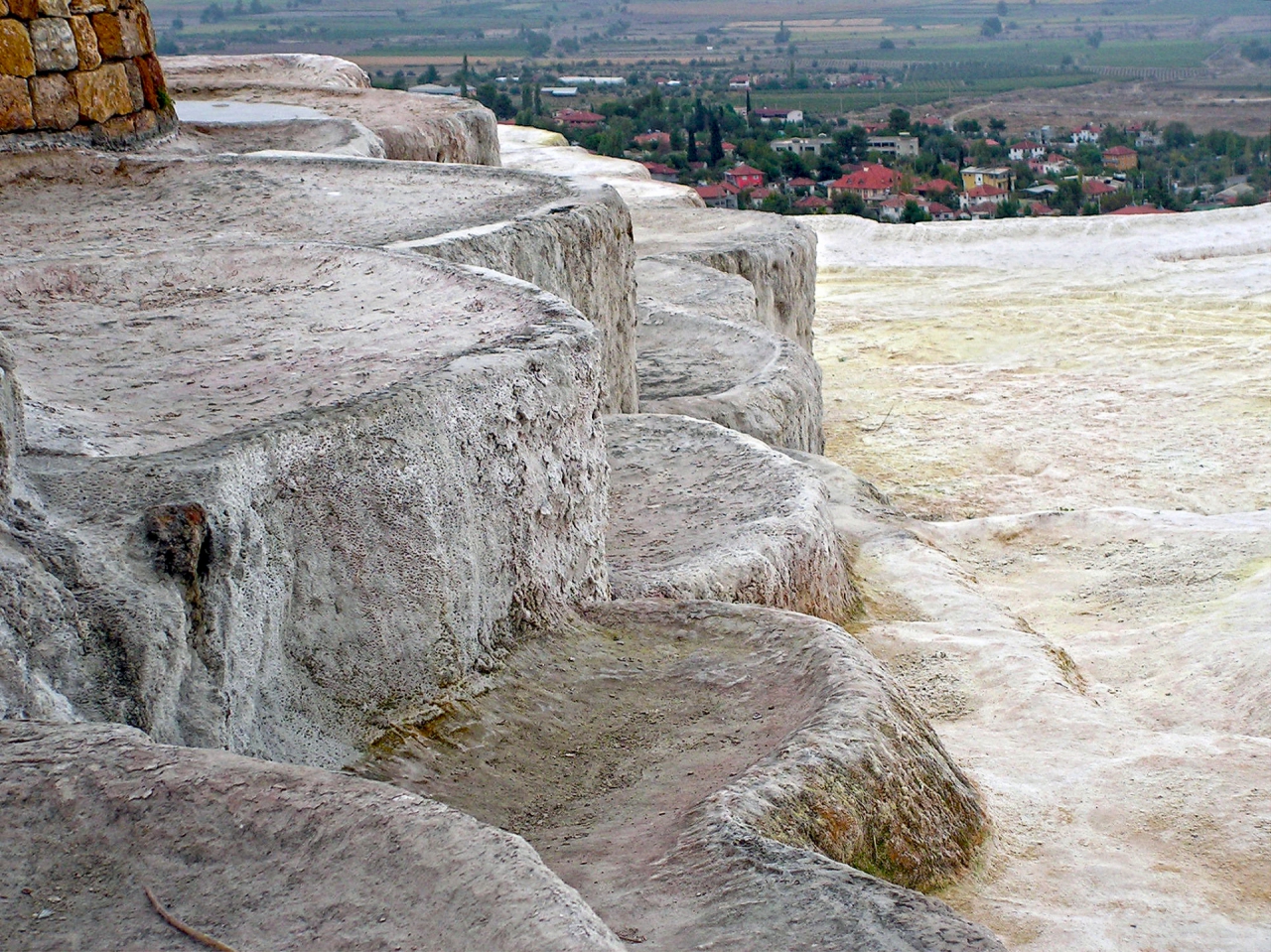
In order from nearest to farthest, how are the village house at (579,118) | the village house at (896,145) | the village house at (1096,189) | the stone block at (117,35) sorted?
the stone block at (117,35)
the village house at (1096,189)
the village house at (579,118)
the village house at (896,145)

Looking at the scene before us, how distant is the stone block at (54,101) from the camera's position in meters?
6.32

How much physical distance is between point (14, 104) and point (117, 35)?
755 mm

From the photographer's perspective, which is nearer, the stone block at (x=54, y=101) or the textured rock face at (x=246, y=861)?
the textured rock face at (x=246, y=861)

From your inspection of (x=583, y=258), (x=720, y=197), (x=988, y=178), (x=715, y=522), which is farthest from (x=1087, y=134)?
(x=715, y=522)

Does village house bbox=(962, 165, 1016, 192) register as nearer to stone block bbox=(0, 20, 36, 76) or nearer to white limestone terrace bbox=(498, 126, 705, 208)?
white limestone terrace bbox=(498, 126, 705, 208)

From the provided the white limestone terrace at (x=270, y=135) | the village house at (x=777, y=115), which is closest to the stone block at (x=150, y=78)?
the white limestone terrace at (x=270, y=135)

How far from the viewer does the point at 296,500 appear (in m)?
2.79

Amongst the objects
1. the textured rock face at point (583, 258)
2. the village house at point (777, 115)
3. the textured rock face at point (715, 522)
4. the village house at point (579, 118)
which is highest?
the textured rock face at point (583, 258)

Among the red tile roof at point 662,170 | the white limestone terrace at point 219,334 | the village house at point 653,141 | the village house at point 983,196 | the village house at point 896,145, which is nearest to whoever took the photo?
the white limestone terrace at point 219,334

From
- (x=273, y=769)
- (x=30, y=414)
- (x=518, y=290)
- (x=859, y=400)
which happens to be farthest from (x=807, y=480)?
(x=859, y=400)

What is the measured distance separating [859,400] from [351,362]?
24.1ft

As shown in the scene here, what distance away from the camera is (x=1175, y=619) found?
5547 millimetres

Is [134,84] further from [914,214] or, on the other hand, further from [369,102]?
[914,214]

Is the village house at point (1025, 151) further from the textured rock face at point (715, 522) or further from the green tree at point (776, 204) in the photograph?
the textured rock face at point (715, 522)
